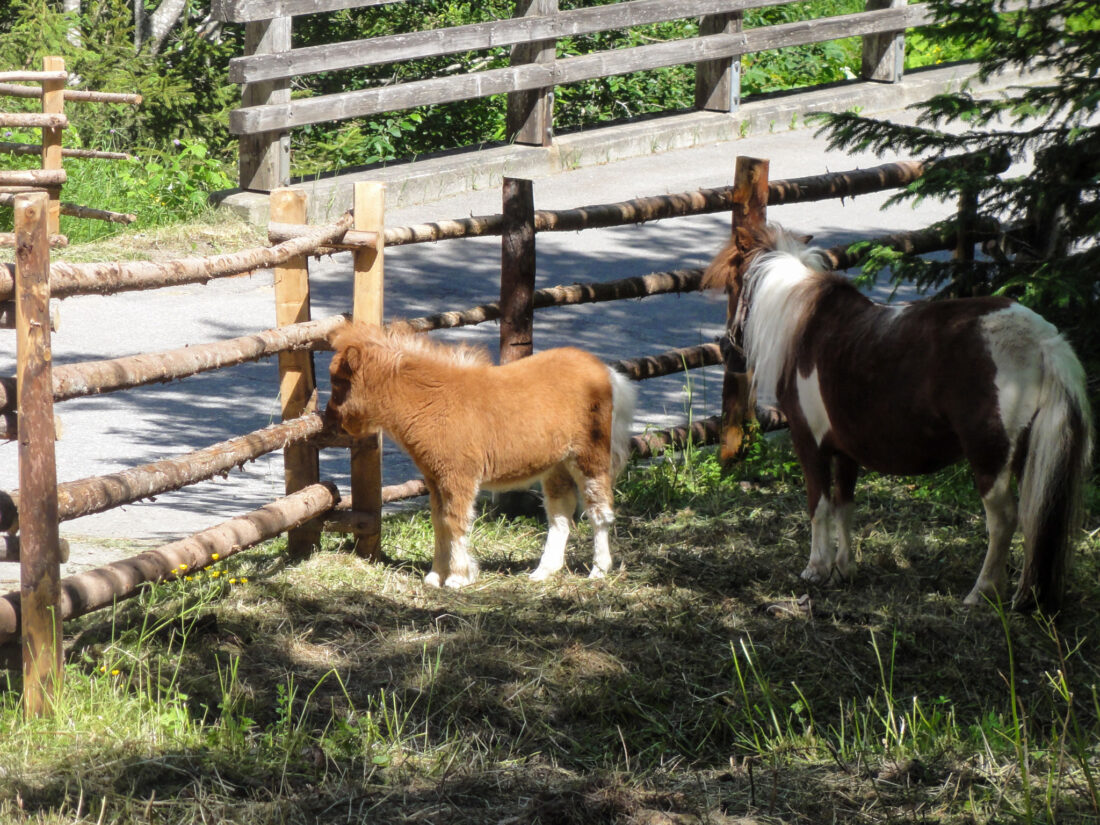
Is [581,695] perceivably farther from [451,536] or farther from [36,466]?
[36,466]

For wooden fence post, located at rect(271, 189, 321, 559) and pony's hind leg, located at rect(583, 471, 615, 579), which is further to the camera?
pony's hind leg, located at rect(583, 471, 615, 579)

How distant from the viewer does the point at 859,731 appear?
3.82 m

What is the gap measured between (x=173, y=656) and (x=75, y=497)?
2.23 feet

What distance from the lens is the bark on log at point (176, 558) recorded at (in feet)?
12.3

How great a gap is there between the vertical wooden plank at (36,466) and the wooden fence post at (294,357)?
4.91ft

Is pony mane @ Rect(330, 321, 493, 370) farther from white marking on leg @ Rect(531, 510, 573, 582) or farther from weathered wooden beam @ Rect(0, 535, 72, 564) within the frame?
weathered wooden beam @ Rect(0, 535, 72, 564)

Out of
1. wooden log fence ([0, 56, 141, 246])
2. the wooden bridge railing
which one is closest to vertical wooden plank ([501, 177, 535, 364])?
the wooden bridge railing

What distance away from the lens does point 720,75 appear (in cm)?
1373

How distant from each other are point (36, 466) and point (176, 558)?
0.81 meters

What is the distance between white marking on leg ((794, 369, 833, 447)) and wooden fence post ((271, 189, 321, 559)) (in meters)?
1.97

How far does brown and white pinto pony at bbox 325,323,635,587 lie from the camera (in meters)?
4.84

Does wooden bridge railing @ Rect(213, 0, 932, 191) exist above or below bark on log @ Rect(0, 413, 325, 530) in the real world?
above

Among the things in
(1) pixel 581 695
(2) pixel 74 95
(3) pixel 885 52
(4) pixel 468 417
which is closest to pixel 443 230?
(4) pixel 468 417

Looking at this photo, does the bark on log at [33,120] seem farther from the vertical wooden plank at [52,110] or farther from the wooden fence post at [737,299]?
the wooden fence post at [737,299]
